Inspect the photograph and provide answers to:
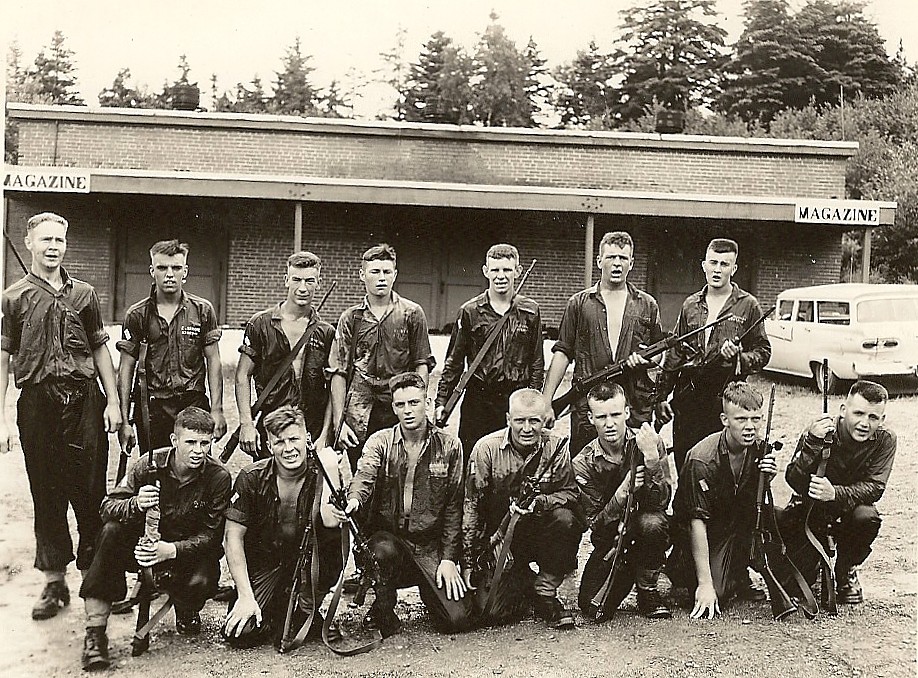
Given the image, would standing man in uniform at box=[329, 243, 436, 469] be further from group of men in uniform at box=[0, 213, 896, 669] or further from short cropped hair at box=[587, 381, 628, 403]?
short cropped hair at box=[587, 381, 628, 403]

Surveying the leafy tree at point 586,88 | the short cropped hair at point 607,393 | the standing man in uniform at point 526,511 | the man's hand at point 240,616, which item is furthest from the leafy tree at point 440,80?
the man's hand at point 240,616

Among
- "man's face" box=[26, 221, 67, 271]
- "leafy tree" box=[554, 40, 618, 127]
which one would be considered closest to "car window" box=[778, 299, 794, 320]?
"leafy tree" box=[554, 40, 618, 127]

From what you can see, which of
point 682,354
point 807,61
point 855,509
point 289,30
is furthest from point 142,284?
point 855,509

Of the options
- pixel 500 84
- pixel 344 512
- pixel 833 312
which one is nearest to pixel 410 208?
pixel 500 84

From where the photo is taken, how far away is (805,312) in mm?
11031

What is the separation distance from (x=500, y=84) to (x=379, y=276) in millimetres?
13780

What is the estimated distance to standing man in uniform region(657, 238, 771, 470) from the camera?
5004 millimetres

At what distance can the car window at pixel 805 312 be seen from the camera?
10930 millimetres

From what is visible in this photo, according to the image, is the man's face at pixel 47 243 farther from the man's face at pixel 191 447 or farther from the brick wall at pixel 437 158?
the brick wall at pixel 437 158

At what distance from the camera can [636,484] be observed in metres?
4.32

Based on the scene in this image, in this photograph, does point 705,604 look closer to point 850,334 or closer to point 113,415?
point 113,415

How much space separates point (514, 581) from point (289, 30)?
14.0 ft

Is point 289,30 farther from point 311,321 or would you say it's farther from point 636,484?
point 636,484

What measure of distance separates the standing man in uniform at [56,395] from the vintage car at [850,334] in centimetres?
816
